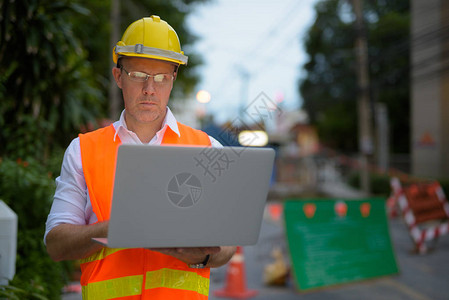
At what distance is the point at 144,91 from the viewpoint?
1964 millimetres

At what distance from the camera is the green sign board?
6.58 metres

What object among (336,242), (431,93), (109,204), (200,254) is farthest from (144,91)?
(431,93)

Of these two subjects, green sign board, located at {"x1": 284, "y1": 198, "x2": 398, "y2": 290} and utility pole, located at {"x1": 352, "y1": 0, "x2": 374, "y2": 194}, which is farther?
utility pole, located at {"x1": 352, "y1": 0, "x2": 374, "y2": 194}

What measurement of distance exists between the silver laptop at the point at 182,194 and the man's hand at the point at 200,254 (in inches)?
2.4

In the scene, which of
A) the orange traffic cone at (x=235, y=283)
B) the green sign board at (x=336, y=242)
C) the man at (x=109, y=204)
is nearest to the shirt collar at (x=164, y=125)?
the man at (x=109, y=204)

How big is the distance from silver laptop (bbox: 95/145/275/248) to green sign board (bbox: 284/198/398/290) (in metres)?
5.12

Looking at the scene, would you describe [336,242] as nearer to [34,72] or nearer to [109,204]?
[34,72]

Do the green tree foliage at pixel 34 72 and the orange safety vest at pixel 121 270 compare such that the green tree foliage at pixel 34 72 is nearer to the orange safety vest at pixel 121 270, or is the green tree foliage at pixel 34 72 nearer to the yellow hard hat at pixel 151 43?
the yellow hard hat at pixel 151 43

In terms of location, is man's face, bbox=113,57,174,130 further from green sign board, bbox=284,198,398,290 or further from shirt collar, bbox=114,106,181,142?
green sign board, bbox=284,198,398,290

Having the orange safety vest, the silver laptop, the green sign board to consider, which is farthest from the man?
the green sign board

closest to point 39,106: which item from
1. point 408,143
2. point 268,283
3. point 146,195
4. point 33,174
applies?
point 33,174

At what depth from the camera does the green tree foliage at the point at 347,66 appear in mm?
30531

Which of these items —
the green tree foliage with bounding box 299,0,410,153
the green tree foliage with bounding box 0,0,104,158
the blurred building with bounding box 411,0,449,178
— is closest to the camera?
the green tree foliage with bounding box 0,0,104,158

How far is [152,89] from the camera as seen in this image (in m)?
1.96
